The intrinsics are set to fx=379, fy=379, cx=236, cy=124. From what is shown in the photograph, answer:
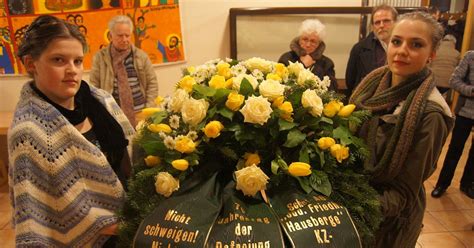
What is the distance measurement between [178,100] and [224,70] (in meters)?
0.19

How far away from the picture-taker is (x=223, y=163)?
40.7 inches

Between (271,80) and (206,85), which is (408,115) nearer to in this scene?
(271,80)

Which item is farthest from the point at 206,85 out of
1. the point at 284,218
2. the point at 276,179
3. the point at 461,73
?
the point at 461,73

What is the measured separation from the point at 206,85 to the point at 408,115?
632mm

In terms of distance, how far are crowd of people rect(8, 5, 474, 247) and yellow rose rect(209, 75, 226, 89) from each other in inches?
15.7

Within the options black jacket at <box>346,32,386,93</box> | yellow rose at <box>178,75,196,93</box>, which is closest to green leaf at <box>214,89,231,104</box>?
yellow rose at <box>178,75,196,93</box>

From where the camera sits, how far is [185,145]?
0.93m

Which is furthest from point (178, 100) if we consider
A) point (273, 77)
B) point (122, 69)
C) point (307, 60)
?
point (122, 69)

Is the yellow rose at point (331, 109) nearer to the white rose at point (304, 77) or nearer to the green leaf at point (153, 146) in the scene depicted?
the white rose at point (304, 77)

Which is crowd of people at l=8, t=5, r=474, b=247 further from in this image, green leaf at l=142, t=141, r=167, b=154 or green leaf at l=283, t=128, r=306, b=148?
green leaf at l=283, t=128, r=306, b=148

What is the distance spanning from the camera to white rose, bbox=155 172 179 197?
924 millimetres

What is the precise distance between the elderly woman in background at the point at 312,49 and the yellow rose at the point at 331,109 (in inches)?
68.0

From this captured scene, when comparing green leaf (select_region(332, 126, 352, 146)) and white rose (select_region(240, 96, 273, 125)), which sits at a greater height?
white rose (select_region(240, 96, 273, 125))

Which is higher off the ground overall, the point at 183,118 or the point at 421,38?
the point at 421,38
